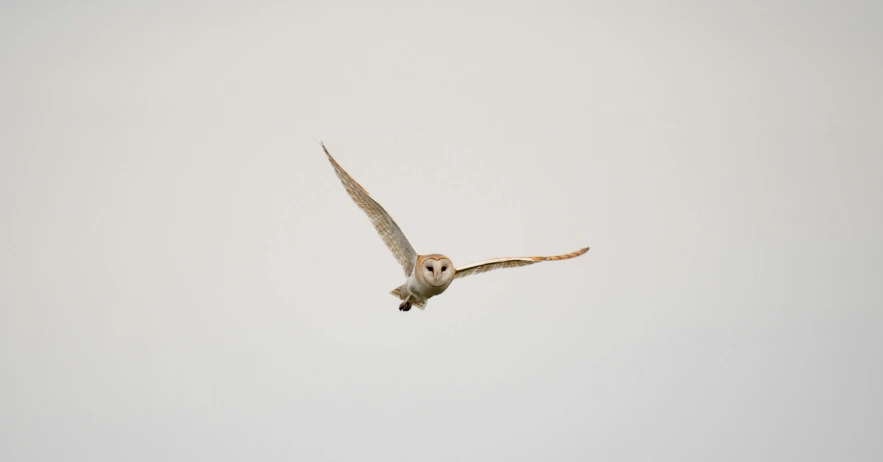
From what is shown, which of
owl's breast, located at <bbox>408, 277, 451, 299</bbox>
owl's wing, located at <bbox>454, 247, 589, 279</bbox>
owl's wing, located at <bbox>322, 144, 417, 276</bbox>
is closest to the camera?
owl's wing, located at <bbox>322, 144, 417, 276</bbox>

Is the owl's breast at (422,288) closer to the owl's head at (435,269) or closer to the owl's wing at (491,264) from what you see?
the owl's head at (435,269)

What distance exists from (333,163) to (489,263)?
9.45ft

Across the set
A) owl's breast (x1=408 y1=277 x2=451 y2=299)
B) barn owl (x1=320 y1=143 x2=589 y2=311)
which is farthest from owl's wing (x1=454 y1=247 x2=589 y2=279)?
owl's breast (x1=408 y1=277 x2=451 y2=299)

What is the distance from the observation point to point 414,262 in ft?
63.5

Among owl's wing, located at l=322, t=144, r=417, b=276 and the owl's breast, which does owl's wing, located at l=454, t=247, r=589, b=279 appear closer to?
the owl's breast

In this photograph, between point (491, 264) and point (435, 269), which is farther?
point (491, 264)

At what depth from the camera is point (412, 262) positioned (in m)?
19.4

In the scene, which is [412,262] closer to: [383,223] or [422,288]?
[422,288]

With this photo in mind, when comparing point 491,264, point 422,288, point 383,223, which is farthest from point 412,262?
point 491,264

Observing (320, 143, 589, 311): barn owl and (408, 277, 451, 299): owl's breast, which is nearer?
(320, 143, 589, 311): barn owl

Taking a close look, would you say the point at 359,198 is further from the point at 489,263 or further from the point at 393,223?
the point at 489,263

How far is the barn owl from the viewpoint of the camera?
18.7 m

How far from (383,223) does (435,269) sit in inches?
46.9

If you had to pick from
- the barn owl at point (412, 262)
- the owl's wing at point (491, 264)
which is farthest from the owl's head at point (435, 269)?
the owl's wing at point (491, 264)
